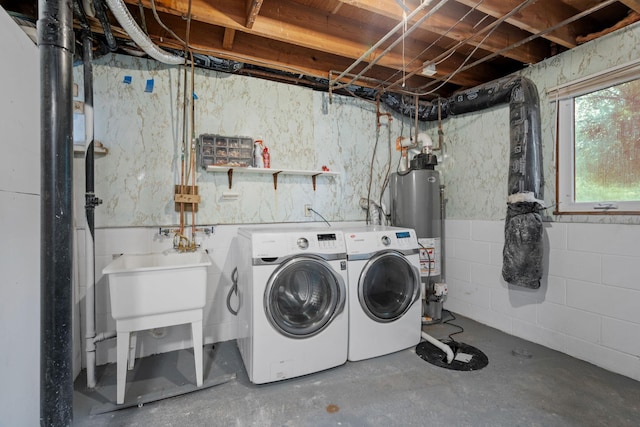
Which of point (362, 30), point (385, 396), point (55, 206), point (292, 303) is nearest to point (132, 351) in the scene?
point (292, 303)

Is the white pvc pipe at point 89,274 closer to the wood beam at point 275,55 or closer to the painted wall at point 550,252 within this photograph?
the wood beam at point 275,55

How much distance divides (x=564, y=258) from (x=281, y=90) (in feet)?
9.04

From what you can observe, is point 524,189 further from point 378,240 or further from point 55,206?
point 55,206

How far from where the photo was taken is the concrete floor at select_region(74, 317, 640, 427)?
1.54 m

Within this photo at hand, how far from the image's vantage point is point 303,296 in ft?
6.97

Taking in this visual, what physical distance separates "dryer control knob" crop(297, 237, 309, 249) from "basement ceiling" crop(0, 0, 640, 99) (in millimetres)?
1418

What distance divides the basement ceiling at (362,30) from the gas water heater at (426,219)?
89 cm

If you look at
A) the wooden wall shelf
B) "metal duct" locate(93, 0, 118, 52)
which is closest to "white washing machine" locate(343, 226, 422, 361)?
the wooden wall shelf

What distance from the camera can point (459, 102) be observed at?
2.90 metres

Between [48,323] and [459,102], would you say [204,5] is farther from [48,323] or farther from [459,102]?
[459,102]

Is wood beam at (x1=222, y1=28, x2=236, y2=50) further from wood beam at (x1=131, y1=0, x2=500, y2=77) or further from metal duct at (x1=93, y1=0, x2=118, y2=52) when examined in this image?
metal duct at (x1=93, y1=0, x2=118, y2=52)

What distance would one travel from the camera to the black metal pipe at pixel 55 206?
1060 mm

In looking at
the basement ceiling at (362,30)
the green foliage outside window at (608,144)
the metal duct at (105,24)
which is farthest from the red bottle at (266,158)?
the green foliage outside window at (608,144)
